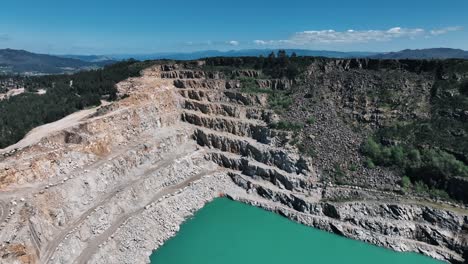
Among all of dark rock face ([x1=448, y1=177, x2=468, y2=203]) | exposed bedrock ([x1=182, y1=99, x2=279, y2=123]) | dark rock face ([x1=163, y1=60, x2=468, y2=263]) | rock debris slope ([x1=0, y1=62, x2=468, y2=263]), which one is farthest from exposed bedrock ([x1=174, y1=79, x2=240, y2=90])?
dark rock face ([x1=448, y1=177, x2=468, y2=203])

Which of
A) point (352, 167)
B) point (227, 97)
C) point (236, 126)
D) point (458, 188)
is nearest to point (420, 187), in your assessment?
point (458, 188)

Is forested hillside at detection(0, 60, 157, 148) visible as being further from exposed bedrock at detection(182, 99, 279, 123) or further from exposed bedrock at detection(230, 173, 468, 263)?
exposed bedrock at detection(230, 173, 468, 263)

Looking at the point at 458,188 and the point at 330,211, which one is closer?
the point at 458,188

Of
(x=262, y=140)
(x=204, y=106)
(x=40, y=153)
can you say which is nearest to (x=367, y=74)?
(x=262, y=140)

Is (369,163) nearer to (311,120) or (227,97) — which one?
(311,120)

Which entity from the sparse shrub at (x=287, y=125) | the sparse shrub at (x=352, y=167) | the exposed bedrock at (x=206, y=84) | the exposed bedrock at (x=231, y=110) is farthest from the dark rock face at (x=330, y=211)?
the exposed bedrock at (x=206, y=84)

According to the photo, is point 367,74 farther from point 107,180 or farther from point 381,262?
point 107,180
